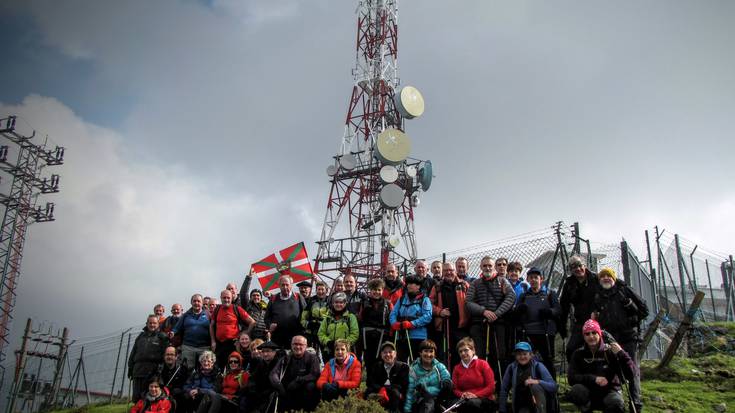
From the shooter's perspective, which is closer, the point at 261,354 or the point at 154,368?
the point at 261,354

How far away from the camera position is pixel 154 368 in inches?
375

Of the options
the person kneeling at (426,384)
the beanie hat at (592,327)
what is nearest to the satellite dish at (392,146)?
the person kneeling at (426,384)

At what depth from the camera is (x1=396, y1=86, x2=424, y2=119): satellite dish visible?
71.3 ft

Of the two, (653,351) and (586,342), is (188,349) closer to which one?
(586,342)

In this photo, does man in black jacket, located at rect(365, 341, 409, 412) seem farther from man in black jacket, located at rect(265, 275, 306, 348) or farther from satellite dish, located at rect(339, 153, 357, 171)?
satellite dish, located at rect(339, 153, 357, 171)

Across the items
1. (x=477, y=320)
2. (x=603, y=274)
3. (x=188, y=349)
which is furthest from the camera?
(x=188, y=349)

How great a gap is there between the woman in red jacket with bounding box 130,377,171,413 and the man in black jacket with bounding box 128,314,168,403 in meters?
1.23

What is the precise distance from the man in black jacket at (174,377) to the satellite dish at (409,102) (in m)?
15.2

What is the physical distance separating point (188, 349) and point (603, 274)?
671 cm

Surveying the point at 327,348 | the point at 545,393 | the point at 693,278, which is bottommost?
the point at 545,393

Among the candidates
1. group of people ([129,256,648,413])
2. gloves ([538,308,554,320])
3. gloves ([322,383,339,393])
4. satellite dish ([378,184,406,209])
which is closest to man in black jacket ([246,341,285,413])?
group of people ([129,256,648,413])

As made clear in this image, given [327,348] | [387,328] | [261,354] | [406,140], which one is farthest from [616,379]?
[406,140]

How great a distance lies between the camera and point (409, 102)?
22.1 meters

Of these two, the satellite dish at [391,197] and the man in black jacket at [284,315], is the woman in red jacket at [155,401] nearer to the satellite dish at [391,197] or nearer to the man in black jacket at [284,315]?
the man in black jacket at [284,315]
